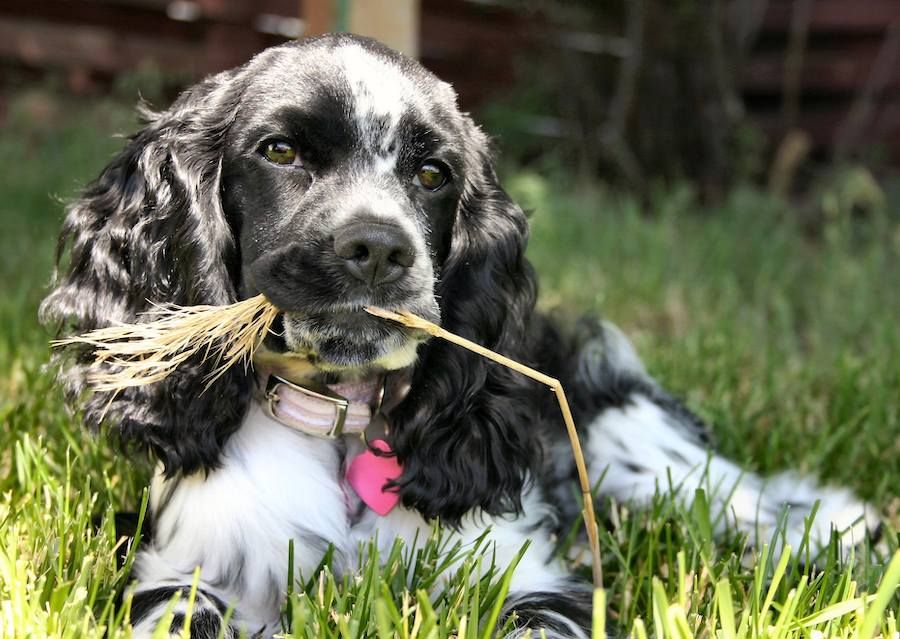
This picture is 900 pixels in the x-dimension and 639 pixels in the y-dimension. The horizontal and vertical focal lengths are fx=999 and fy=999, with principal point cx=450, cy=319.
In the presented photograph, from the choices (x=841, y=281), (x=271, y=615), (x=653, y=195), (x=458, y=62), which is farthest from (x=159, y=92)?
(x=271, y=615)

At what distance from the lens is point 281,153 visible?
2.02 meters

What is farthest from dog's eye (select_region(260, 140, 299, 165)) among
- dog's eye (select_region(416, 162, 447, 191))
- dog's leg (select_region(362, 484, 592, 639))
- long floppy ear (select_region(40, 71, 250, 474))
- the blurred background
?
the blurred background

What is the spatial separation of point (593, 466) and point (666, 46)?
5.09 metres

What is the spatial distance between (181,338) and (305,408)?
0.32 meters

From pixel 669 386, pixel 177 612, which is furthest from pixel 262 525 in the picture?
pixel 669 386

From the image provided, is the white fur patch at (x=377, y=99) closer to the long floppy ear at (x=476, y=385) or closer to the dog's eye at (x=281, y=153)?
the dog's eye at (x=281, y=153)

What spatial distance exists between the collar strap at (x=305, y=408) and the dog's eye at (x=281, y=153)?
45 cm

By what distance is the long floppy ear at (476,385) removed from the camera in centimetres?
215

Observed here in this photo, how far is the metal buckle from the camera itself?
2084mm

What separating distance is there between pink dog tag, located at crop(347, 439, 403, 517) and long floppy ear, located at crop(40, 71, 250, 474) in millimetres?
277

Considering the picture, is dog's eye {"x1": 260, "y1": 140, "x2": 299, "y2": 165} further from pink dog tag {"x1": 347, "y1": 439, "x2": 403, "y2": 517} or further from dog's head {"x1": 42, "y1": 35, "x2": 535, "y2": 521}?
pink dog tag {"x1": 347, "y1": 439, "x2": 403, "y2": 517}

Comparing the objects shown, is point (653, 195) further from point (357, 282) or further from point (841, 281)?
point (357, 282)

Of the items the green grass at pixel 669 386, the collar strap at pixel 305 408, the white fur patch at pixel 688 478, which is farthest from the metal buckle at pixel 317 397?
the white fur patch at pixel 688 478

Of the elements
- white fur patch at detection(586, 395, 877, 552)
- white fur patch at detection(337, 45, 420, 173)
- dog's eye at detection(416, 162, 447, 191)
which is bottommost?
white fur patch at detection(586, 395, 877, 552)
